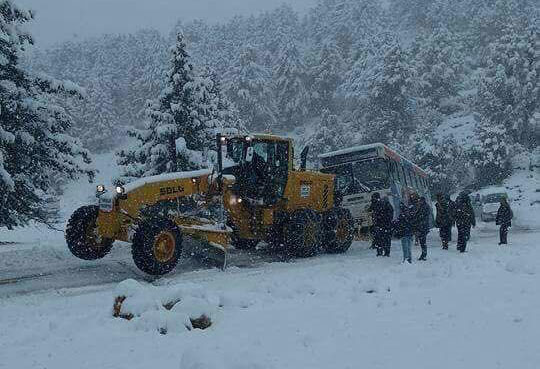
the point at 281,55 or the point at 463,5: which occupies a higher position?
the point at 463,5

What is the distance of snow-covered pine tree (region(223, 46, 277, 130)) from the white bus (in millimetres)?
47778

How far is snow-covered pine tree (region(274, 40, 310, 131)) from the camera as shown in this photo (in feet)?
219

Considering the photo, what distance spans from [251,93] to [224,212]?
55314 millimetres

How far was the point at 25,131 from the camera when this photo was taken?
15227 millimetres

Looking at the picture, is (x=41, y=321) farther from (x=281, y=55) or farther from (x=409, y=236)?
(x=281, y=55)

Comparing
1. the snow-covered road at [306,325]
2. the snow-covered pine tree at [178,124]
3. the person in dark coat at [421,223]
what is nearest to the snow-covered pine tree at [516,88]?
the snow-covered pine tree at [178,124]

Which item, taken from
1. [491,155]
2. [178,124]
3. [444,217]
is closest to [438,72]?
[491,155]

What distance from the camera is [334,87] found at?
224 feet

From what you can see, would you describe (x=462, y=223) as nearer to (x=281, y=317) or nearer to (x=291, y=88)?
(x=281, y=317)

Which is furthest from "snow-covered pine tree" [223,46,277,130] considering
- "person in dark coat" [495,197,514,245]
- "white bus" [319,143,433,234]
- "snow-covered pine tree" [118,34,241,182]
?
"person in dark coat" [495,197,514,245]

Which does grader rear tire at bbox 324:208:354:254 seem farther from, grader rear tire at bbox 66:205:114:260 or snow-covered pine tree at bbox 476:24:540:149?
snow-covered pine tree at bbox 476:24:540:149

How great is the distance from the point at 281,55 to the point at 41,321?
63492 millimetres

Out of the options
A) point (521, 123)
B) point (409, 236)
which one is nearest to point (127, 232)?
point (409, 236)

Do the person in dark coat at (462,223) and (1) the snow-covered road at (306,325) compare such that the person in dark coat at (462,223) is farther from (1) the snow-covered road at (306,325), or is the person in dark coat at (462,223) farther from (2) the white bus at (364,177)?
(1) the snow-covered road at (306,325)
